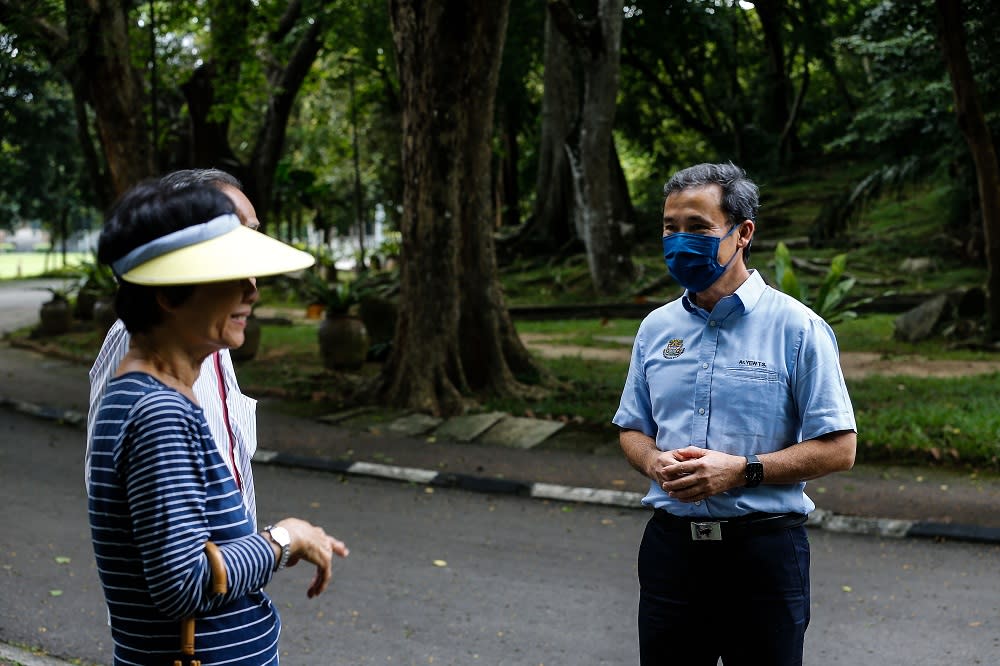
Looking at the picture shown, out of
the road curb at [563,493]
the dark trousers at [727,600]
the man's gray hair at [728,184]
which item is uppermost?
the man's gray hair at [728,184]

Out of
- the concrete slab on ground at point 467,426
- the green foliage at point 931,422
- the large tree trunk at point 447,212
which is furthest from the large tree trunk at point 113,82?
the green foliage at point 931,422

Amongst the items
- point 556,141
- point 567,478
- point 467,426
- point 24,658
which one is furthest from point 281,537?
point 556,141

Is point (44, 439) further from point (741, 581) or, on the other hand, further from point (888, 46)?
point (888, 46)

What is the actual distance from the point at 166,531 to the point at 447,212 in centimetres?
1033

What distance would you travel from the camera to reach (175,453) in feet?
7.30

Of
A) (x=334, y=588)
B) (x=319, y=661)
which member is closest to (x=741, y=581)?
(x=319, y=661)

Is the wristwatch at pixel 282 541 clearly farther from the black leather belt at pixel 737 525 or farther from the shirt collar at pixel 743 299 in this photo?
the shirt collar at pixel 743 299

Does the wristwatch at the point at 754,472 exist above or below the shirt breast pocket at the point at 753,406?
below

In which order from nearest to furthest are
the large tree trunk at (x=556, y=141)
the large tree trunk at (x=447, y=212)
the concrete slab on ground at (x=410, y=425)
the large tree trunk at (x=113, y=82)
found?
the concrete slab on ground at (x=410, y=425) < the large tree trunk at (x=447, y=212) < the large tree trunk at (x=113, y=82) < the large tree trunk at (x=556, y=141)

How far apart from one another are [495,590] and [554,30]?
21.9 m

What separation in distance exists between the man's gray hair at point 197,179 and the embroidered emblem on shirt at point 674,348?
1.40 m

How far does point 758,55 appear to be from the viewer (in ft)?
139

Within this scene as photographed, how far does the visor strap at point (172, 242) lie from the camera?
89.4 inches

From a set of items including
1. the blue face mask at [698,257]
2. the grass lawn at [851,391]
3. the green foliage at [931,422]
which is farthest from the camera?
the grass lawn at [851,391]
